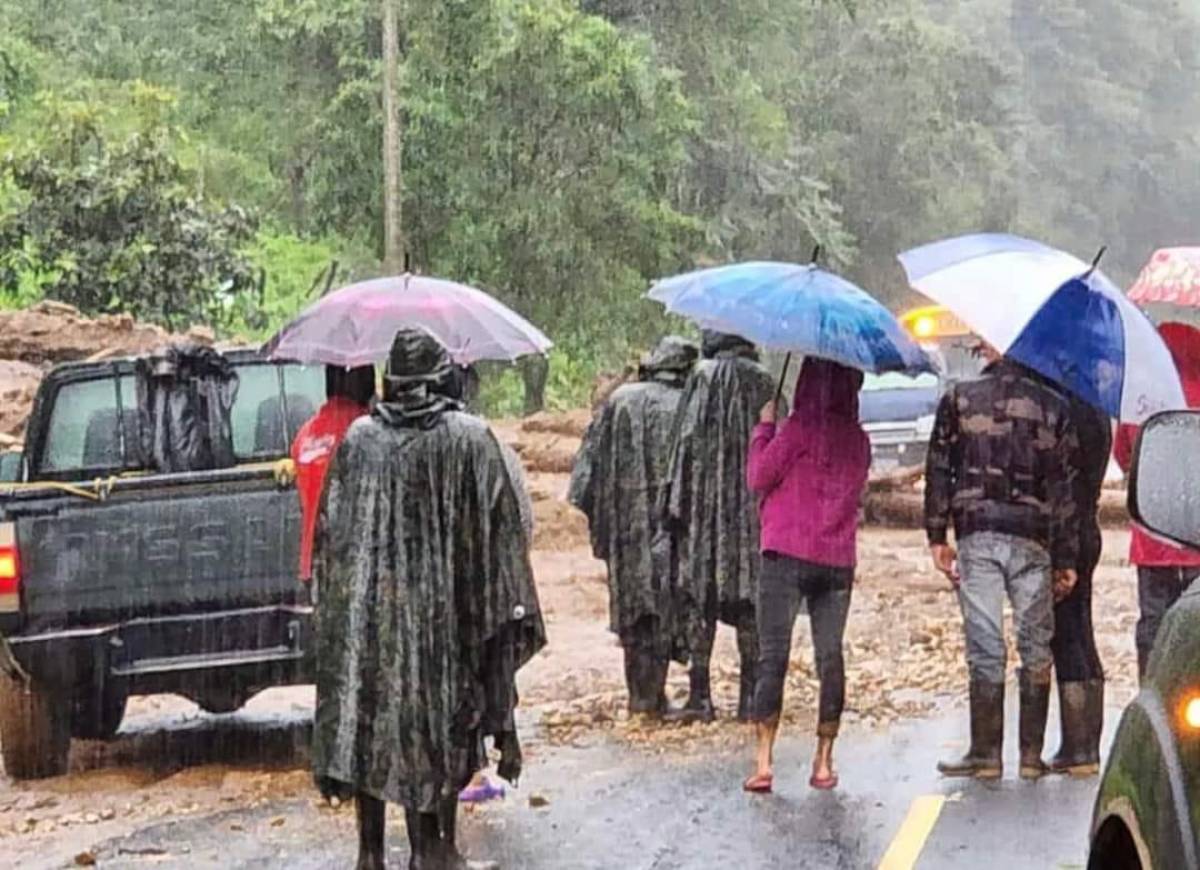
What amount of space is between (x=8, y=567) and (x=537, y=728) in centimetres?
287

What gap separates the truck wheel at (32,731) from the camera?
9008 millimetres

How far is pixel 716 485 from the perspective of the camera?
9539mm

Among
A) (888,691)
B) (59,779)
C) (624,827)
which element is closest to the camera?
(624,827)

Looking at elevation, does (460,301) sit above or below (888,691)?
above

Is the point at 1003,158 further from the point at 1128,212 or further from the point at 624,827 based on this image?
the point at 624,827

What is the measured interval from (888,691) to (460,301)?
3962 millimetres

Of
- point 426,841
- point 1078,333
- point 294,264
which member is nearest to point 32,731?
point 426,841

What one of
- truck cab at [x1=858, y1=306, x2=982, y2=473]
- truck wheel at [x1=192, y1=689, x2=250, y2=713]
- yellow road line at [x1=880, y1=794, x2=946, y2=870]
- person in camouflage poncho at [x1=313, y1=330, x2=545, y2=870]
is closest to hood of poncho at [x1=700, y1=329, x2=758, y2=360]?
yellow road line at [x1=880, y1=794, x2=946, y2=870]

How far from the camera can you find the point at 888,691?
10812 millimetres

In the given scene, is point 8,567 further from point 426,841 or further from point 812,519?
point 812,519

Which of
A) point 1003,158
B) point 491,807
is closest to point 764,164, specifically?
point 1003,158

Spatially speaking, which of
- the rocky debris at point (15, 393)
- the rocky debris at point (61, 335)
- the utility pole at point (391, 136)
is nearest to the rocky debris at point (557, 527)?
the rocky debris at point (61, 335)

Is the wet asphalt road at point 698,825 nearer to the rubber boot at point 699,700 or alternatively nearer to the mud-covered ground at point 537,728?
the mud-covered ground at point 537,728

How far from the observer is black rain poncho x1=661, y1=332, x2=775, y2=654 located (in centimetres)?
947
